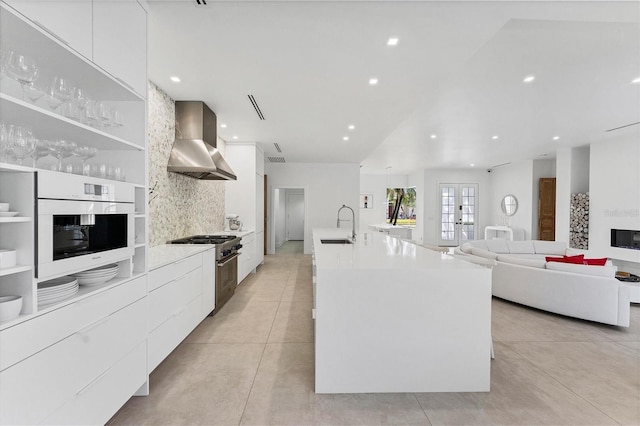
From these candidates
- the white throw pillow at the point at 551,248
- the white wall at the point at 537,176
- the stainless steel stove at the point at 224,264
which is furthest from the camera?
the white wall at the point at 537,176

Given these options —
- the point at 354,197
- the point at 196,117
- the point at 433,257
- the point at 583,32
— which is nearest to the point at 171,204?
the point at 196,117

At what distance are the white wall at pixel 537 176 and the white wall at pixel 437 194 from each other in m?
2.02

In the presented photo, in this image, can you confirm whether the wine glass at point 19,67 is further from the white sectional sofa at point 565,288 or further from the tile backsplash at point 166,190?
the white sectional sofa at point 565,288

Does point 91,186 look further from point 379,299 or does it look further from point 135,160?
point 379,299

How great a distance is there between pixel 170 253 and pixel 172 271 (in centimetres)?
39

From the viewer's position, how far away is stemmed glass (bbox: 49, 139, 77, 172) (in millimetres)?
1558

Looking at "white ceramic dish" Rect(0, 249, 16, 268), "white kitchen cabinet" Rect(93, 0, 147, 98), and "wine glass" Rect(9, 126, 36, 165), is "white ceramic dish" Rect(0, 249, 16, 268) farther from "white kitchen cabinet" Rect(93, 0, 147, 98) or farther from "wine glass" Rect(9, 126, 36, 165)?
"white kitchen cabinet" Rect(93, 0, 147, 98)

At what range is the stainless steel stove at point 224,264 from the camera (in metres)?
3.59

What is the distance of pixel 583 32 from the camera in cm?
244

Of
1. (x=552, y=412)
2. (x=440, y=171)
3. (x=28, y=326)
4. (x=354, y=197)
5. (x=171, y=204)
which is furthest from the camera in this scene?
(x=440, y=171)

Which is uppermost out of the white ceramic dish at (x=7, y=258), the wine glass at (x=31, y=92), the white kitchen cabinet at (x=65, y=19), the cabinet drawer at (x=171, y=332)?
the white kitchen cabinet at (x=65, y=19)

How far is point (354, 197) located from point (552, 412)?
7200 millimetres

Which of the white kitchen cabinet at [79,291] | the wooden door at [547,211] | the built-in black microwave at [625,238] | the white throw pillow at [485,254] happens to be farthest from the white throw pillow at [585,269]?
the wooden door at [547,211]

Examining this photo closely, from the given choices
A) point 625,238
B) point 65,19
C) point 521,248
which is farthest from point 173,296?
point 625,238
